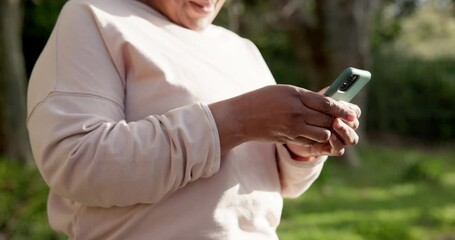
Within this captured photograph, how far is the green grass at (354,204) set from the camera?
504 cm

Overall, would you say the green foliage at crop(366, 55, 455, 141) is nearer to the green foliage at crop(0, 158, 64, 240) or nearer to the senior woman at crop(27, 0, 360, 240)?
the green foliage at crop(0, 158, 64, 240)

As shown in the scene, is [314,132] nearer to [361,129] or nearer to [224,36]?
[224,36]

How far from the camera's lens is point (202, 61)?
1.60 meters

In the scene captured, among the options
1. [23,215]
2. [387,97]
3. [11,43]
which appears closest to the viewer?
[23,215]

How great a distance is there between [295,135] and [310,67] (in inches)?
371

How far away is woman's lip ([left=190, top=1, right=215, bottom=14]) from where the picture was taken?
5.33 feet

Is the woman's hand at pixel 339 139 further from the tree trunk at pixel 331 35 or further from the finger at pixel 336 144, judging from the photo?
the tree trunk at pixel 331 35

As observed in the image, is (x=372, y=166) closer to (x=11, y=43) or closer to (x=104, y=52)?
(x=11, y=43)

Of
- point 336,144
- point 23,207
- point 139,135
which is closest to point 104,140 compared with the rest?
point 139,135

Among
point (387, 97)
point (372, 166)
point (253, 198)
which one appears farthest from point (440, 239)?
point (387, 97)

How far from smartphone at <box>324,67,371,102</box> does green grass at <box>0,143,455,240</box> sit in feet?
11.9

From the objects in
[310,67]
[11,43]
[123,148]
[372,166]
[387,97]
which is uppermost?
[123,148]

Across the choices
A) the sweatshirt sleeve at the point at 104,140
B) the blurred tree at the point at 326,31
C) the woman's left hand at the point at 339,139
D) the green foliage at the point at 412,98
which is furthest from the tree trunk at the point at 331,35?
the sweatshirt sleeve at the point at 104,140

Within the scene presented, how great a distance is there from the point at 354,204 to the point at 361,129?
385 cm
